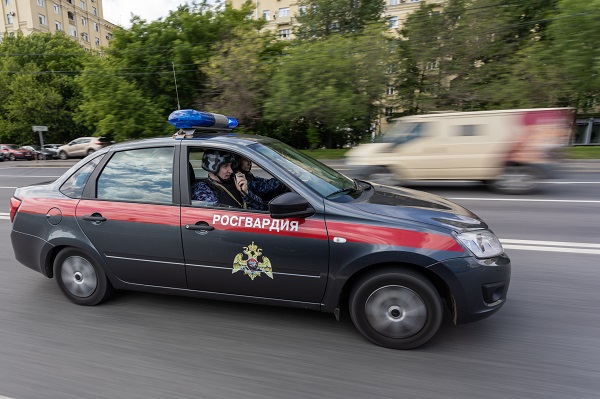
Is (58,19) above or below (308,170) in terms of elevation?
above

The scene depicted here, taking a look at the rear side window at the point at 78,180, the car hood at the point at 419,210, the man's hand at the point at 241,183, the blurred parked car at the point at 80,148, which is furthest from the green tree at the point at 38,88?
the car hood at the point at 419,210

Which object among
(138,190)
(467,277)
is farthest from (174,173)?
(467,277)

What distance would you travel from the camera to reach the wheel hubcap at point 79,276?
3.66 m

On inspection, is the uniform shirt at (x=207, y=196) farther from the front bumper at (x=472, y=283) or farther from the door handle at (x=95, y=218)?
the front bumper at (x=472, y=283)

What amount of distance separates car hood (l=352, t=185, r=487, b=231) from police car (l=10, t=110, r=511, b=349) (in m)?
0.02

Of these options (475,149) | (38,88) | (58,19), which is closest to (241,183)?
(475,149)

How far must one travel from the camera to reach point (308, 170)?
353cm

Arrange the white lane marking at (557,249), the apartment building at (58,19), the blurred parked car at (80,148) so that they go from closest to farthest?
the white lane marking at (557,249) → the blurred parked car at (80,148) → the apartment building at (58,19)

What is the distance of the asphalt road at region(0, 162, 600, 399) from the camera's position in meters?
2.49

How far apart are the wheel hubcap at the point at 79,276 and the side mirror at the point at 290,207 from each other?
77.0 inches

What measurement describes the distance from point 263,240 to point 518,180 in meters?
7.69

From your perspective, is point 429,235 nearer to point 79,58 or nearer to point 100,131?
point 100,131

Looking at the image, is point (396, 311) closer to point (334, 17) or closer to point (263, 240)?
point (263, 240)

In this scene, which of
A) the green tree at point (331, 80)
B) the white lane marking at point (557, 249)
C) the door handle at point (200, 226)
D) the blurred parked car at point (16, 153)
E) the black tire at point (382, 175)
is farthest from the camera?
the blurred parked car at point (16, 153)
